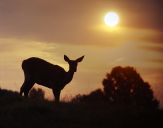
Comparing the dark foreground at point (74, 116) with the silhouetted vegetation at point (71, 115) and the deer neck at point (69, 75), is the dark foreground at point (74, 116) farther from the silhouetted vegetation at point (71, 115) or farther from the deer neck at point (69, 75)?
the deer neck at point (69, 75)

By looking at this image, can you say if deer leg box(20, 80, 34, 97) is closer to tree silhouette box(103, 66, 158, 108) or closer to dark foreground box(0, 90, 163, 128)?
dark foreground box(0, 90, 163, 128)

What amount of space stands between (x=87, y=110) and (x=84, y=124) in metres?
2.10

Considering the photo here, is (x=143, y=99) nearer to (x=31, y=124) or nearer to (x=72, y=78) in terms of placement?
(x=72, y=78)

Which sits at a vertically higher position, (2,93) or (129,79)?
(129,79)

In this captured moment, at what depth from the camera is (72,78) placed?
25688 mm

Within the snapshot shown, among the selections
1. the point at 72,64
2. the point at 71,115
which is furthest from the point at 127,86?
the point at 71,115

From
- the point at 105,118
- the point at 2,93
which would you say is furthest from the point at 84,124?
the point at 2,93

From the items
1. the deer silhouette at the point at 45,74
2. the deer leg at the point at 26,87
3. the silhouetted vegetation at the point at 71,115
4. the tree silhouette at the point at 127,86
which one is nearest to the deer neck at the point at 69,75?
the deer silhouette at the point at 45,74

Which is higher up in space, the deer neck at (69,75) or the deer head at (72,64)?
the deer head at (72,64)

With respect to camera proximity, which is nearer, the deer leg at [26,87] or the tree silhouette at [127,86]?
the deer leg at [26,87]

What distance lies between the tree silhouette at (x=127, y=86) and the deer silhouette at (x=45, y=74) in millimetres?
15102

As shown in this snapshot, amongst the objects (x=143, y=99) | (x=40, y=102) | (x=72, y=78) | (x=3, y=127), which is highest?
(x=143, y=99)

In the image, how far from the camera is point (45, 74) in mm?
25703

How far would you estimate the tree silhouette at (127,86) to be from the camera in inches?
1679
